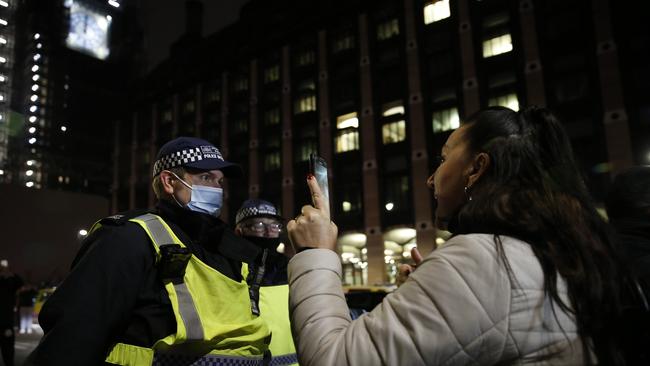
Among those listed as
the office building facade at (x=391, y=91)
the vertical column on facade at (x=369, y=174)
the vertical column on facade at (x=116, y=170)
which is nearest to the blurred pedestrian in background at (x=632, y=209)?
the office building facade at (x=391, y=91)

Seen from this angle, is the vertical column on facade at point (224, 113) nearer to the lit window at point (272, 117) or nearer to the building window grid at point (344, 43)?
the lit window at point (272, 117)

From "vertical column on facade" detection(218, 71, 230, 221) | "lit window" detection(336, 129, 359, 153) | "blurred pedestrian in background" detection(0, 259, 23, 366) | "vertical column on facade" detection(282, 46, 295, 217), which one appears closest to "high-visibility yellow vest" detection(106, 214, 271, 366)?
"blurred pedestrian in background" detection(0, 259, 23, 366)

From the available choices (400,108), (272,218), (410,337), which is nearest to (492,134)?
(410,337)

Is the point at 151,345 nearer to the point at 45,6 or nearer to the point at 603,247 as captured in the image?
the point at 603,247

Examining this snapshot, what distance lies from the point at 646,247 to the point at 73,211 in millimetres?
26613

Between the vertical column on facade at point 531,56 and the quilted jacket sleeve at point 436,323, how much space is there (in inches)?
1016

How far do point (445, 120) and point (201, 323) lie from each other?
27135 millimetres

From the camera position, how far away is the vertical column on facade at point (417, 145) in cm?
2613

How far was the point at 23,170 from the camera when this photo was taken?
29.8m

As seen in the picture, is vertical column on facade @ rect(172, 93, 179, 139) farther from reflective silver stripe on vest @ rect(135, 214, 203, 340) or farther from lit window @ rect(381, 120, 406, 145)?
reflective silver stripe on vest @ rect(135, 214, 203, 340)

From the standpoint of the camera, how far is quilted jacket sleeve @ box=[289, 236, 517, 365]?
1091 mm

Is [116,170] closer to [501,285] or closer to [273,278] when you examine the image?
[273,278]

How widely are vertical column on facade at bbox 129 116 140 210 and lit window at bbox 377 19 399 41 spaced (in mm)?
25905

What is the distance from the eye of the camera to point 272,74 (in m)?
36.1
